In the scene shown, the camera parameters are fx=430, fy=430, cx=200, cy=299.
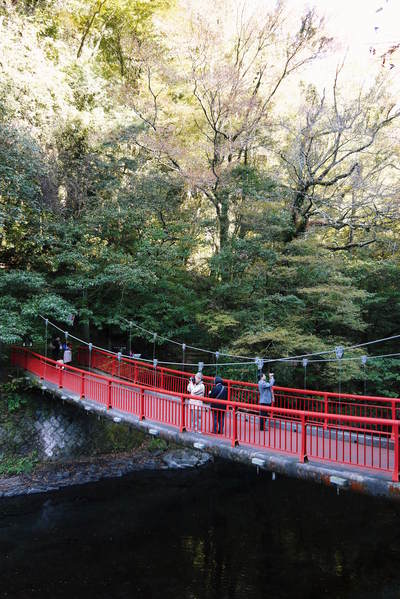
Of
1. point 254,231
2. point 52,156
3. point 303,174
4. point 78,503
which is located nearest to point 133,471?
point 78,503

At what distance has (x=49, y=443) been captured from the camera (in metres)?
12.7

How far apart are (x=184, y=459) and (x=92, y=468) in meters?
2.83

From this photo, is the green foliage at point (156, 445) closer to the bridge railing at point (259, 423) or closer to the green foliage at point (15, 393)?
the bridge railing at point (259, 423)

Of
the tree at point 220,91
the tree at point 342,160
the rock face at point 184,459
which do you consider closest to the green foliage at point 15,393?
the rock face at point 184,459

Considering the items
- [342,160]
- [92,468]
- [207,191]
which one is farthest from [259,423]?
[207,191]

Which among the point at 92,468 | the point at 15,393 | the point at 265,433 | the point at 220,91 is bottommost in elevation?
the point at 92,468

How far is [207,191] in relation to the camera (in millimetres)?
Answer: 18016

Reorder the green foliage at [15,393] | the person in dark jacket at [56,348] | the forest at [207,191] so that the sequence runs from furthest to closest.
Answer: the person in dark jacket at [56,348] < the forest at [207,191] < the green foliage at [15,393]

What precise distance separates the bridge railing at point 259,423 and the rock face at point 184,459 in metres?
3.99

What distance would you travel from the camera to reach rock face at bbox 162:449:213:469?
519 inches

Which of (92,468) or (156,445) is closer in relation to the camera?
(92,468)

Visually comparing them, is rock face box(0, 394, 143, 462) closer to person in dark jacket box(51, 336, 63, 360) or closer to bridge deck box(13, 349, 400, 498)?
bridge deck box(13, 349, 400, 498)

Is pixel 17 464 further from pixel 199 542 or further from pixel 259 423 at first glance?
pixel 259 423

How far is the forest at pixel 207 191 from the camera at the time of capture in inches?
534
